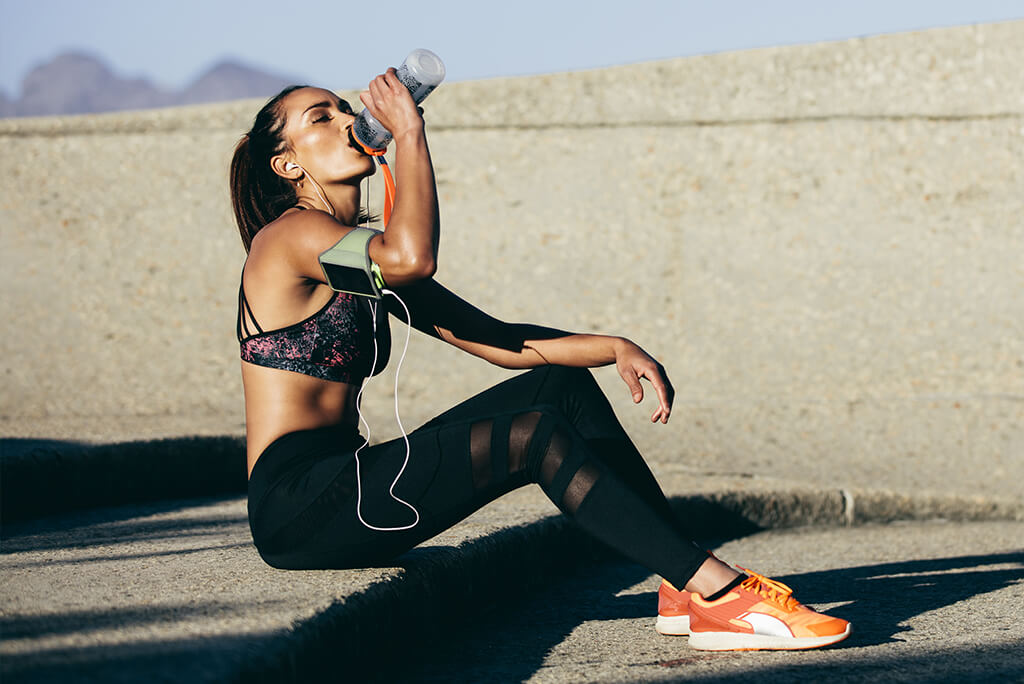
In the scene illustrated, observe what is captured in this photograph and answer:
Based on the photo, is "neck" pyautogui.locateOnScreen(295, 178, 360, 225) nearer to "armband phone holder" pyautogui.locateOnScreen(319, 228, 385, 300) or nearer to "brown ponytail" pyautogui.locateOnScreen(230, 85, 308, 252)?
"brown ponytail" pyautogui.locateOnScreen(230, 85, 308, 252)

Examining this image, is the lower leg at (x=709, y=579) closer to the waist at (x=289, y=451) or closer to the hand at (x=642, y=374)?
the hand at (x=642, y=374)

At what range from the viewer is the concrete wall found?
4656 millimetres

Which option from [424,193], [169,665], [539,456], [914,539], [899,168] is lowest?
[914,539]

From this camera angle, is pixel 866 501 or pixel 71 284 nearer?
pixel 866 501

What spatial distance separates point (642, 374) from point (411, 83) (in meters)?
0.87

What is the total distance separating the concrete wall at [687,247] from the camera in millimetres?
4656

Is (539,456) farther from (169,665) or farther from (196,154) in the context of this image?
(196,154)

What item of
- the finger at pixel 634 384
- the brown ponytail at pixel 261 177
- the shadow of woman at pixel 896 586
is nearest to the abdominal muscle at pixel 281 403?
the brown ponytail at pixel 261 177

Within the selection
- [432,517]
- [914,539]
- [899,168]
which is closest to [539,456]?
[432,517]

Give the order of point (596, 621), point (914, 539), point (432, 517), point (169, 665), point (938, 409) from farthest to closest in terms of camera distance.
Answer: point (938, 409)
point (914, 539)
point (596, 621)
point (432, 517)
point (169, 665)

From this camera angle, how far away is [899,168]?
473cm

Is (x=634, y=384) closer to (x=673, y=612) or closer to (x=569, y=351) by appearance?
(x=569, y=351)

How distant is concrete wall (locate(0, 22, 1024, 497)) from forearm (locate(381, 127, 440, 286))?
2.55 metres

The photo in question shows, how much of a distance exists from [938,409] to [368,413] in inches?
102
